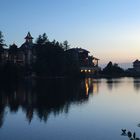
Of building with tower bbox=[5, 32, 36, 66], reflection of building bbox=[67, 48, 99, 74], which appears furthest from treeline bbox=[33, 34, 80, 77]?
reflection of building bbox=[67, 48, 99, 74]

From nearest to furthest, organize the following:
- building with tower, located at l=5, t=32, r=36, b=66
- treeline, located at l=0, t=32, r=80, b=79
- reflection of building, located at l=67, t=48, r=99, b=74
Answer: treeline, located at l=0, t=32, r=80, b=79 < building with tower, located at l=5, t=32, r=36, b=66 < reflection of building, located at l=67, t=48, r=99, b=74

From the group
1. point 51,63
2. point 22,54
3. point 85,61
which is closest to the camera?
point 51,63

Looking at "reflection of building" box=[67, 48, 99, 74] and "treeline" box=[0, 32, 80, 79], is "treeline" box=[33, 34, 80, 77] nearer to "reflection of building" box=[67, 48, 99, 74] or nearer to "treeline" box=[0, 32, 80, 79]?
"treeline" box=[0, 32, 80, 79]

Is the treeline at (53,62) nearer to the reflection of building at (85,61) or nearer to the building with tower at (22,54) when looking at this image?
the building with tower at (22,54)

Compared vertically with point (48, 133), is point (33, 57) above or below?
above

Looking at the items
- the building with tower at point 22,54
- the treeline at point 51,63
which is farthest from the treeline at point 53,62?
the building with tower at point 22,54

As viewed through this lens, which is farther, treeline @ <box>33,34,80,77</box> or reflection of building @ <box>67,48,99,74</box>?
reflection of building @ <box>67,48,99,74</box>

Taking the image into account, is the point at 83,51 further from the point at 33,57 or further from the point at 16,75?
the point at 16,75

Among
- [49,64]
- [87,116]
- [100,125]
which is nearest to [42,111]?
[87,116]

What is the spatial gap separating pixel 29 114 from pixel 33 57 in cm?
7605

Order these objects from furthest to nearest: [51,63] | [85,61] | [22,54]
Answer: [85,61] < [22,54] < [51,63]

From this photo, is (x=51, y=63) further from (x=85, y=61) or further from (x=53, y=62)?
(x=85, y=61)

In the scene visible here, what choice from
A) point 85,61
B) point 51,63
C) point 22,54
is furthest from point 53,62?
point 85,61

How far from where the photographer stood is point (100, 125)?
18203 mm
